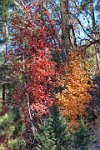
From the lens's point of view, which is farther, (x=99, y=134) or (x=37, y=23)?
(x=37, y=23)

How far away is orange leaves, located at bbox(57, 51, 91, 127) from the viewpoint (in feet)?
66.9

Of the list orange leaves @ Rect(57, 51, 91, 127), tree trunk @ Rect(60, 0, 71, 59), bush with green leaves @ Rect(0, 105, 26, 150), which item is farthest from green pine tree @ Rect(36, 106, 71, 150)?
tree trunk @ Rect(60, 0, 71, 59)

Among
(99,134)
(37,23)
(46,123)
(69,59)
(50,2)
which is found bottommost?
(99,134)

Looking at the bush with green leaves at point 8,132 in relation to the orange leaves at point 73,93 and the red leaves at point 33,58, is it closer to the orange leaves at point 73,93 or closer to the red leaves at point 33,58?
the red leaves at point 33,58

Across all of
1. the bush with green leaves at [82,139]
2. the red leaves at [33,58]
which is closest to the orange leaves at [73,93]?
the red leaves at [33,58]

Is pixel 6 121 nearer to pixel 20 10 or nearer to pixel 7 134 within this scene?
pixel 7 134

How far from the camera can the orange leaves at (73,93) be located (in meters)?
20.4

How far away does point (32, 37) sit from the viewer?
701 inches

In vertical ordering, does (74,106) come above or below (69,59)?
below

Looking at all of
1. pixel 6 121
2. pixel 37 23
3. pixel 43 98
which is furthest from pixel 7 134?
pixel 37 23

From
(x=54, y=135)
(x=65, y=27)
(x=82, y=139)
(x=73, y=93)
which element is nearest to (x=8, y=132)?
(x=54, y=135)

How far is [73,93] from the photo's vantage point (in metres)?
21.0

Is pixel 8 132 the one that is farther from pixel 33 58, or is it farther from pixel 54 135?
pixel 33 58

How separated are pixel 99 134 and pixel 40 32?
560cm
